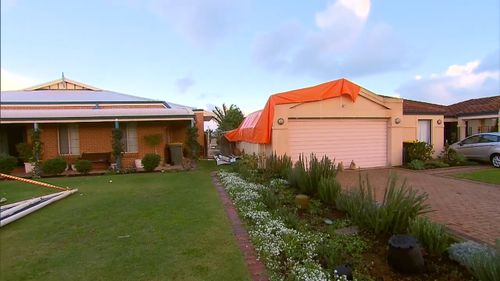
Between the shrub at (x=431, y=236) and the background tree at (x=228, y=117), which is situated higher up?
the background tree at (x=228, y=117)

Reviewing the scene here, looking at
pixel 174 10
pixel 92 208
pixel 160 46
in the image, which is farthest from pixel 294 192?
pixel 160 46

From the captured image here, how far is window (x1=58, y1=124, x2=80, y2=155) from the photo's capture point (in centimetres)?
1571

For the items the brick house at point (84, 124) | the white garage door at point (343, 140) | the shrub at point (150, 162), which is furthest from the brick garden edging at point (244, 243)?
the brick house at point (84, 124)

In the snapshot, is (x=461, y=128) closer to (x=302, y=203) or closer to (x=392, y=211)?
(x=302, y=203)

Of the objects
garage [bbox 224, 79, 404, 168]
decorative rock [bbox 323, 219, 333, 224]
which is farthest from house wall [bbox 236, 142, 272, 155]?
decorative rock [bbox 323, 219, 333, 224]

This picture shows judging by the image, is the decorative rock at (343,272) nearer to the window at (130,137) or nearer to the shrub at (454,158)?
the shrub at (454,158)

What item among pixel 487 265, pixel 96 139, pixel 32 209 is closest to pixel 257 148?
pixel 96 139

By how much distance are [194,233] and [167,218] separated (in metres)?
1.22

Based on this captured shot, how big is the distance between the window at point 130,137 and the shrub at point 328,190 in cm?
1176

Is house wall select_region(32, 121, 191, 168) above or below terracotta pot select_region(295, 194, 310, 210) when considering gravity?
above

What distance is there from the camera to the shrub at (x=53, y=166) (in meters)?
13.6

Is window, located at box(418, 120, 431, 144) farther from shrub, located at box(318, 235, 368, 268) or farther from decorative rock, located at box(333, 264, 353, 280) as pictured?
decorative rock, located at box(333, 264, 353, 280)

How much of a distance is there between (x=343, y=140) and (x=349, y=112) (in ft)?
4.09

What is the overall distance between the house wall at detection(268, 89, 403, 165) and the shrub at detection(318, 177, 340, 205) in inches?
232
